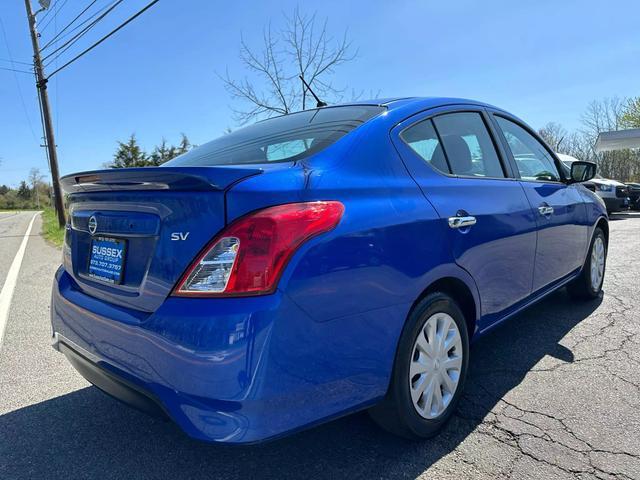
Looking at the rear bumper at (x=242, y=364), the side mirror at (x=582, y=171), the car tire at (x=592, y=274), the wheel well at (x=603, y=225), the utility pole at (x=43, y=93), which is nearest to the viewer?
the rear bumper at (x=242, y=364)

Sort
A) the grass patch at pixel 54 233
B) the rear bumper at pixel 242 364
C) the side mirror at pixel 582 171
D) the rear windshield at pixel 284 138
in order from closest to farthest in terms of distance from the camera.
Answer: the rear bumper at pixel 242 364, the rear windshield at pixel 284 138, the side mirror at pixel 582 171, the grass patch at pixel 54 233

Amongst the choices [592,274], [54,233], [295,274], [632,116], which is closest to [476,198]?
[295,274]

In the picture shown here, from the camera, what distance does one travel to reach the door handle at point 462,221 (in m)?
2.29

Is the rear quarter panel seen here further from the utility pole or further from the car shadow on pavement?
the utility pole

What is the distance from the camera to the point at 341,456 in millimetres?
2152

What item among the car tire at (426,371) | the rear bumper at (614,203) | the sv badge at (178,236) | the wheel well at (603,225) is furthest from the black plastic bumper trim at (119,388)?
the rear bumper at (614,203)

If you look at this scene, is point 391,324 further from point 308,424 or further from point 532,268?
point 532,268

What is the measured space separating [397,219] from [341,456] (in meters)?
1.14

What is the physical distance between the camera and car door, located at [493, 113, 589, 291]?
3229mm

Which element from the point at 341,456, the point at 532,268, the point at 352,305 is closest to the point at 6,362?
the point at 341,456

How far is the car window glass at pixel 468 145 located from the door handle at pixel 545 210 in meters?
0.46

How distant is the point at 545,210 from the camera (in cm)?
327

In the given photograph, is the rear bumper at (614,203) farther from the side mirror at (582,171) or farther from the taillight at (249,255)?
the taillight at (249,255)

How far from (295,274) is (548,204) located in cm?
250
